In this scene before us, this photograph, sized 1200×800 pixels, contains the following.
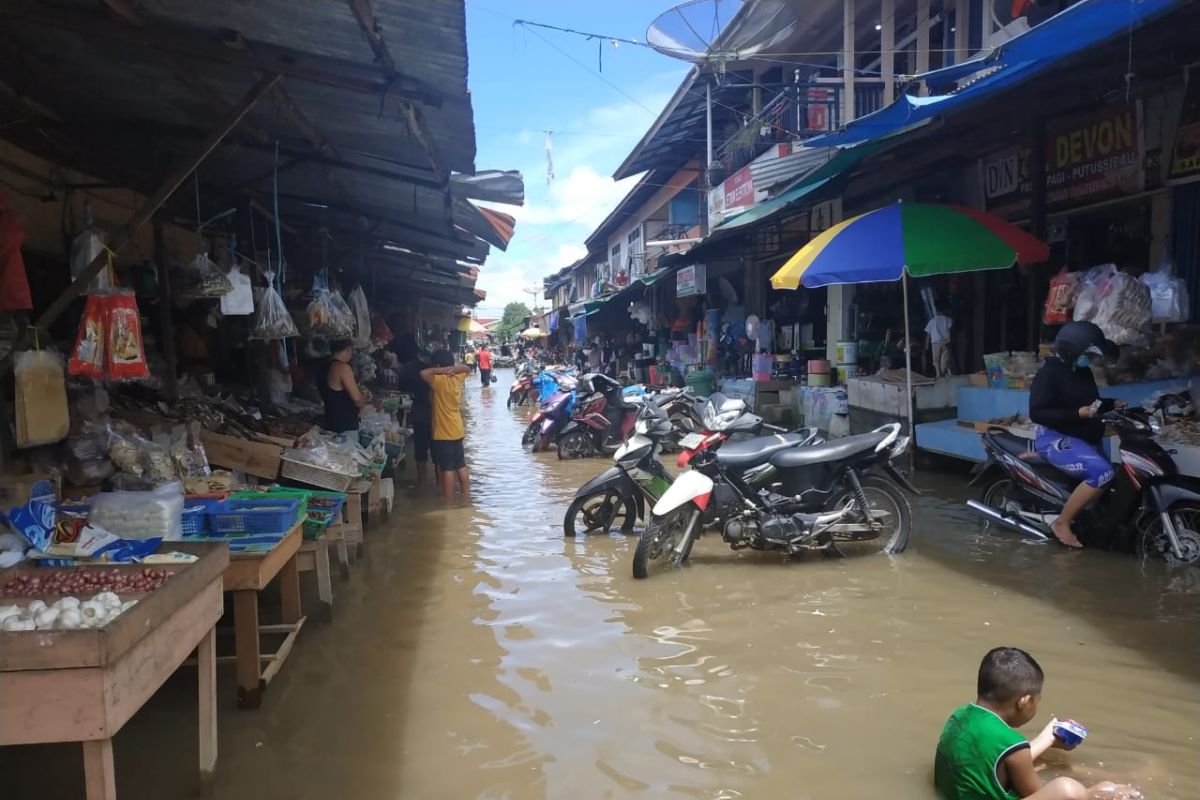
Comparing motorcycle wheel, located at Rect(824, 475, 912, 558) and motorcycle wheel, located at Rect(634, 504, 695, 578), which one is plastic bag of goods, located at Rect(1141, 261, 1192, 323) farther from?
motorcycle wheel, located at Rect(634, 504, 695, 578)

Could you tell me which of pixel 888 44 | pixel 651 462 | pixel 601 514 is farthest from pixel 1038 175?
pixel 601 514

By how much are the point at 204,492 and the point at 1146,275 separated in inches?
288

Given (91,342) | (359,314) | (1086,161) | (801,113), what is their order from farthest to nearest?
(801,113), (359,314), (1086,161), (91,342)

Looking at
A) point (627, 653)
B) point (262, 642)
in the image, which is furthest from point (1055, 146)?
point (262, 642)

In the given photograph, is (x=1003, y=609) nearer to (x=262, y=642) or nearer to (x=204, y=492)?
(x=262, y=642)

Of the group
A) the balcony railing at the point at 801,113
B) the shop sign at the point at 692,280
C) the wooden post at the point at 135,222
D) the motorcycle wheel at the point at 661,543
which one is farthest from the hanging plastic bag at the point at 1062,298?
the shop sign at the point at 692,280

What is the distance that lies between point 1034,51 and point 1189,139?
2708 millimetres

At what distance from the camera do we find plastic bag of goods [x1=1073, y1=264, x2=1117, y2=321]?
6457 mm

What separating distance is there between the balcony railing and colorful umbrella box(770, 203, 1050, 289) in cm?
434

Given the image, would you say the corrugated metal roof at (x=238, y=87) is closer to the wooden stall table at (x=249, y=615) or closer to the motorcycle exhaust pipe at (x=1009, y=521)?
the wooden stall table at (x=249, y=615)

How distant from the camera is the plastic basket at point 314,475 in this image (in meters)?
5.58

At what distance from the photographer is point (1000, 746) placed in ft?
8.19

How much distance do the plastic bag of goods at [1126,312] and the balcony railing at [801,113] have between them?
5.63 m

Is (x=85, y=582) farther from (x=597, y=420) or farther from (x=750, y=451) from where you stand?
(x=597, y=420)
